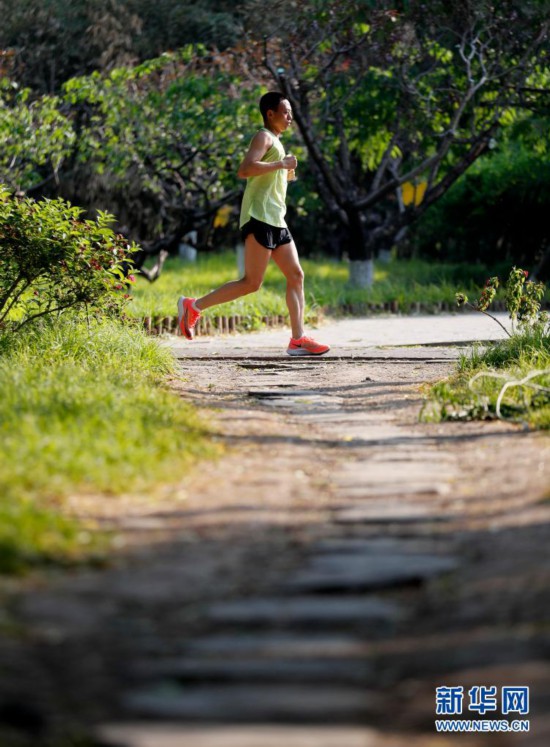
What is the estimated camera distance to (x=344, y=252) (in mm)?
27625

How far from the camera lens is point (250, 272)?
31.0 feet

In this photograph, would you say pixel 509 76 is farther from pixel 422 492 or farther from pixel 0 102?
pixel 422 492

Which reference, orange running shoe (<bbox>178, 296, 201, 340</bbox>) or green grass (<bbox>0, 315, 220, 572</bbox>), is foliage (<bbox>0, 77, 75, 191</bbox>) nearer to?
orange running shoe (<bbox>178, 296, 201, 340</bbox>)

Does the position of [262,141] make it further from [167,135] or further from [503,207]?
[503,207]

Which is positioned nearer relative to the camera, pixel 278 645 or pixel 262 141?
pixel 278 645

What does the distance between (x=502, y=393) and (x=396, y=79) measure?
12.0m

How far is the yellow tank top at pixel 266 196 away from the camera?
930 cm

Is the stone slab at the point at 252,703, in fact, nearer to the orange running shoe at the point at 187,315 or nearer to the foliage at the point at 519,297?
the foliage at the point at 519,297

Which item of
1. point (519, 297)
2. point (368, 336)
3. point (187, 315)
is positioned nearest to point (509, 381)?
point (519, 297)

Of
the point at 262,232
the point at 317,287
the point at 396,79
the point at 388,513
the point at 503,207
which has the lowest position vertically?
the point at 317,287

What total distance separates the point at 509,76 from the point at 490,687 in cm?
1578

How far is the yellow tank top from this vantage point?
930 centimetres

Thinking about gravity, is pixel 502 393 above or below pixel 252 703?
below

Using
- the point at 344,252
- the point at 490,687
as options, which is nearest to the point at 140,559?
the point at 490,687
